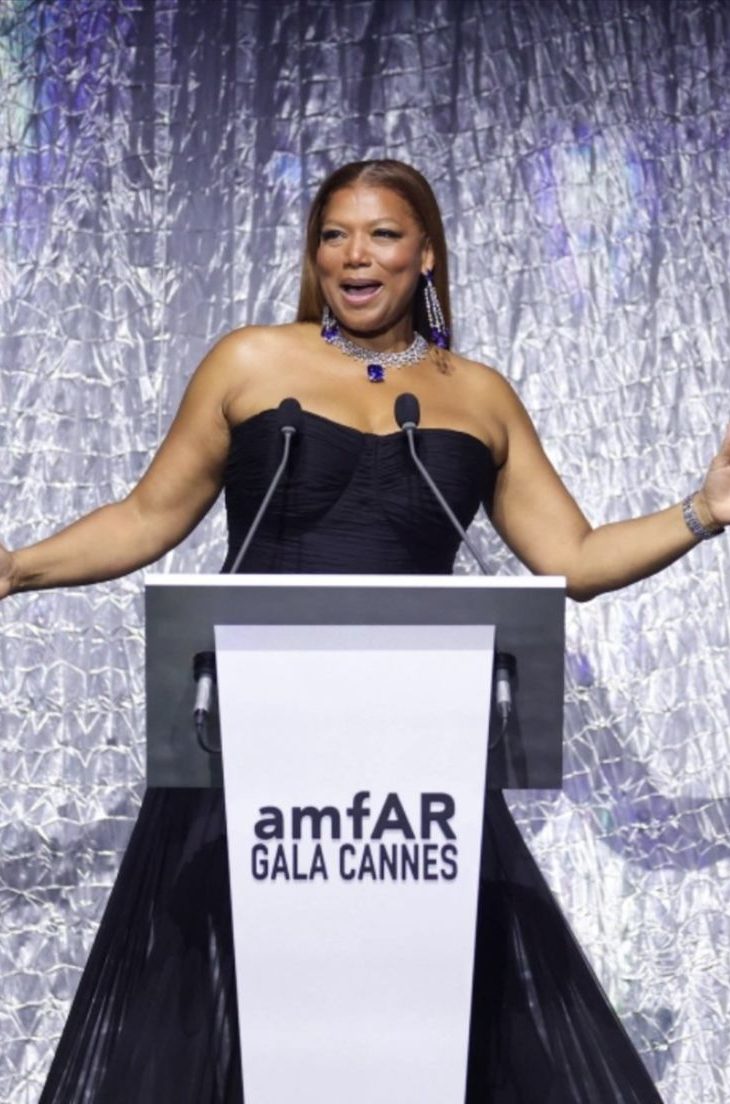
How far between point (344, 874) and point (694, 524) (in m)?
0.61

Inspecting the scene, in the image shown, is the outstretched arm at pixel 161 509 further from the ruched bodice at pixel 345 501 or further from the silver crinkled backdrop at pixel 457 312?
the silver crinkled backdrop at pixel 457 312

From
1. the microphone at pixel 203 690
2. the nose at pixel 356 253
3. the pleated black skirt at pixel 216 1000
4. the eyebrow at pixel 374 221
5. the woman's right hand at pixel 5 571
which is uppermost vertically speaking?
the eyebrow at pixel 374 221

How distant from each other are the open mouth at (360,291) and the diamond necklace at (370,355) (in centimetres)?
5

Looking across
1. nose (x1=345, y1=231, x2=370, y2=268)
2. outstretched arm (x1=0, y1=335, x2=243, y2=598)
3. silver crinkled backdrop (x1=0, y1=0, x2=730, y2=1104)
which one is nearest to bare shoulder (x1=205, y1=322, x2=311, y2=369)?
outstretched arm (x1=0, y1=335, x2=243, y2=598)

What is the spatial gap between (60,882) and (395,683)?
1.33m

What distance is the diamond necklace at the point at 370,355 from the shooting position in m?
2.30

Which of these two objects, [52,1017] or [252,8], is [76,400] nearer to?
[252,8]

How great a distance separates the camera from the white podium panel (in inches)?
71.1

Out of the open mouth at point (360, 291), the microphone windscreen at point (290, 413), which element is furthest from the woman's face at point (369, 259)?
the microphone windscreen at point (290, 413)

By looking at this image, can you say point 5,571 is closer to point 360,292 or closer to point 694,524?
point 360,292

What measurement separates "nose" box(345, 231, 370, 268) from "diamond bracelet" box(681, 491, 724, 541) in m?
0.46

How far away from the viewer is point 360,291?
7.57 ft

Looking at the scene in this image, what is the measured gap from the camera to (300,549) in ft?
7.20

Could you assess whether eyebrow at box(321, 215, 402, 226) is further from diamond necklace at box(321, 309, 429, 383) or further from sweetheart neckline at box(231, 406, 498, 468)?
sweetheart neckline at box(231, 406, 498, 468)
